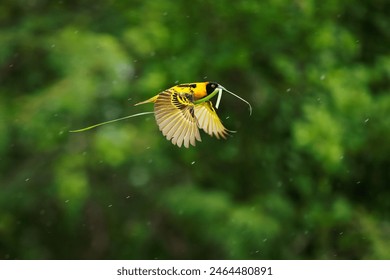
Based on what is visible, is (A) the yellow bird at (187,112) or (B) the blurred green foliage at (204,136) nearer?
(A) the yellow bird at (187,112)

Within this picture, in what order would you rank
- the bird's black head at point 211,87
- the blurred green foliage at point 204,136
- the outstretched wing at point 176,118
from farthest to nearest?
the blurred green foliage at point 204,136
the bird's black head at point 211,87
the outstretched wing at point 176,118

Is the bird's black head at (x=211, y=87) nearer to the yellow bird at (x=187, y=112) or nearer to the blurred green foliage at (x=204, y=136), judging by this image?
the yellow bird at (x=187, y=112)

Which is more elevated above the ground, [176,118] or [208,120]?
[176,118]

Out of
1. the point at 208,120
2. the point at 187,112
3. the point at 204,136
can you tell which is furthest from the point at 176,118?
the point at 204,136

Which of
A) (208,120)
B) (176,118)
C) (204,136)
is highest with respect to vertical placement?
(176,118)

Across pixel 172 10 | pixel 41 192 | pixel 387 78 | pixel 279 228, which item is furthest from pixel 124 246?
pixel 387 78

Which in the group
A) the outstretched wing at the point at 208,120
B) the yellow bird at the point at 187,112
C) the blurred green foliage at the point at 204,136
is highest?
the yellow bird at the point at 187,112

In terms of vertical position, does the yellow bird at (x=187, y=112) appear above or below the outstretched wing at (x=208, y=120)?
above

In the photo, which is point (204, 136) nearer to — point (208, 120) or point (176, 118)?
point (208, 120)

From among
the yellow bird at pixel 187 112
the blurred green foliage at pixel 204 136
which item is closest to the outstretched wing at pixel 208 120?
the yellow bird at pixel 187 112
